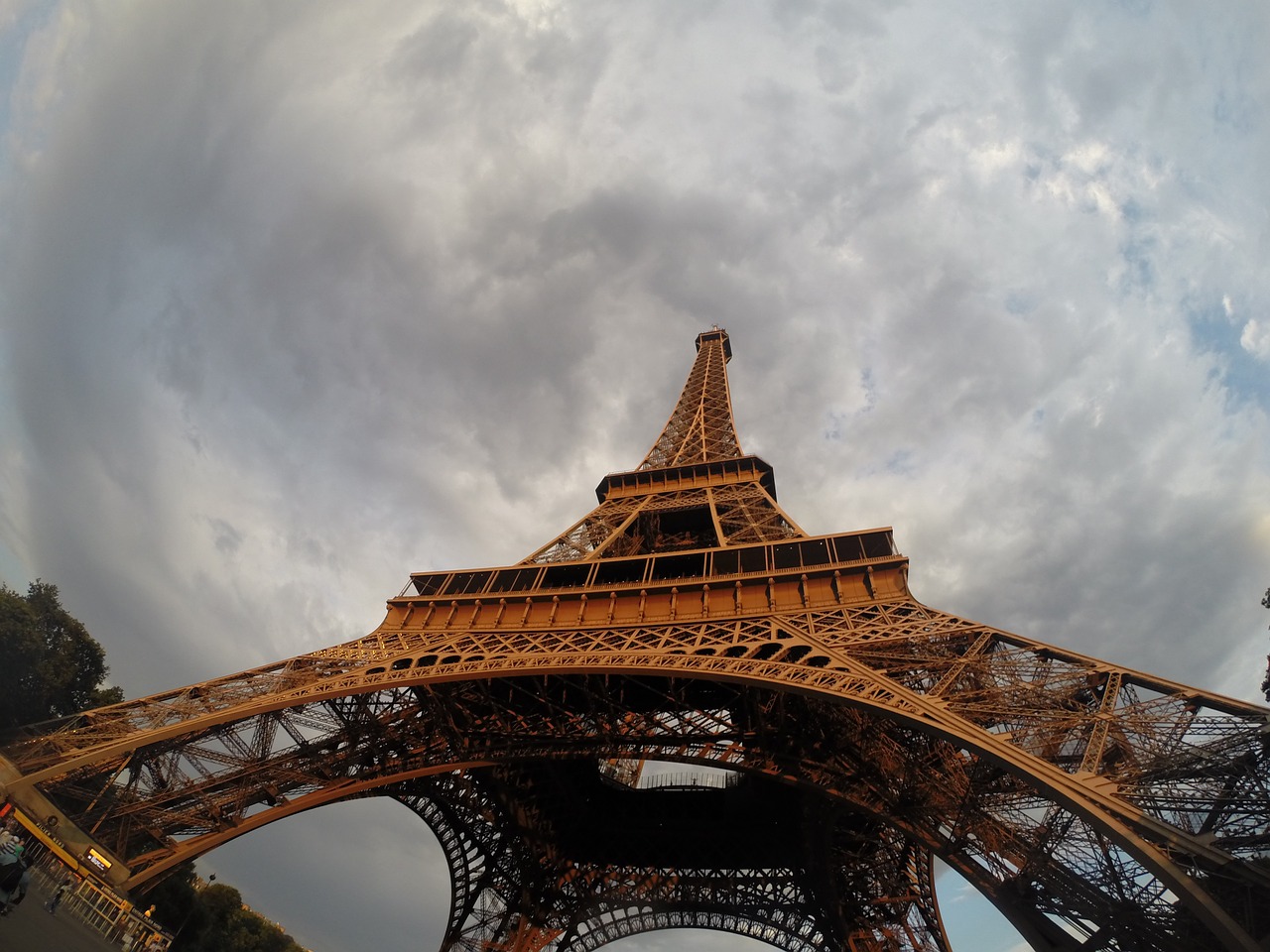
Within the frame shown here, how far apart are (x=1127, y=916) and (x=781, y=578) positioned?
10319mm

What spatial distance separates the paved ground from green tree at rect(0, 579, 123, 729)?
712cm

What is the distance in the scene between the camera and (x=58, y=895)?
41.0ft

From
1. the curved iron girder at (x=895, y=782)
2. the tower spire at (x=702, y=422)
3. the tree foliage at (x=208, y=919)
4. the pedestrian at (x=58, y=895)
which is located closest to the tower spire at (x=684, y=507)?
the tower spire at (x=702, y=422)

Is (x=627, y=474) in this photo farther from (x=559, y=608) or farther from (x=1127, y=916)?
(x=1127, y=916)

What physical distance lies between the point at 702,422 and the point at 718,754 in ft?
84.2

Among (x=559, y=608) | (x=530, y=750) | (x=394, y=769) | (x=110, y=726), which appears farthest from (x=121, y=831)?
(x=559, y=608)

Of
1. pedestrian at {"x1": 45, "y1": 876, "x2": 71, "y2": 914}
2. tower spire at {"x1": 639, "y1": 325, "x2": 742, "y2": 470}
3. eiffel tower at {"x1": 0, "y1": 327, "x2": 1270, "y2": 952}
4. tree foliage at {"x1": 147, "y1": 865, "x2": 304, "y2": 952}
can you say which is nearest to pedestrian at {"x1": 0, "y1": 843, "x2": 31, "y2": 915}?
pedestrian at {"x1": 45, "y1": 876, "x2": 71, "y2": 914}

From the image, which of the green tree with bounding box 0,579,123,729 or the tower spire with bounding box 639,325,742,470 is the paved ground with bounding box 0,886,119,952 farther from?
the tower spire with bounding box 639,325,742,470

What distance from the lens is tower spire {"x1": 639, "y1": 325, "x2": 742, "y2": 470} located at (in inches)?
1478

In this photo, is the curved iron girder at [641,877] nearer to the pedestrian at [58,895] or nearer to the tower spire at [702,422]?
the pedestrian at [58,895]

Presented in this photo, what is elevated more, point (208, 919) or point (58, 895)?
point (58, 895)

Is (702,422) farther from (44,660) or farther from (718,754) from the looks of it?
(44,660)

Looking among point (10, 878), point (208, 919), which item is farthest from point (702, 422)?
point (208, 919)

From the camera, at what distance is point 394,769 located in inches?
762
